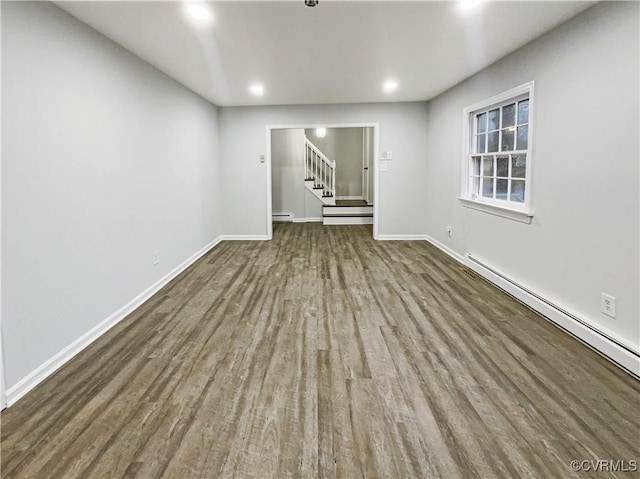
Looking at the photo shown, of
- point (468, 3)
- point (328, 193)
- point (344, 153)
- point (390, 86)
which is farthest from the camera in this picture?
point (344, 153)

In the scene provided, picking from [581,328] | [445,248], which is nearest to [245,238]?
[445,248]

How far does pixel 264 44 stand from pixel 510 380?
314 cm

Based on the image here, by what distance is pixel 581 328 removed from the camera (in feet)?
9.39

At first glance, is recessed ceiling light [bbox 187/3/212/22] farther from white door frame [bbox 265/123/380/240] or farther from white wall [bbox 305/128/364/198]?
white wall [bbox 305/128/364/198]

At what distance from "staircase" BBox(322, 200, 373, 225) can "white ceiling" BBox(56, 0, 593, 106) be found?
13.3 ft

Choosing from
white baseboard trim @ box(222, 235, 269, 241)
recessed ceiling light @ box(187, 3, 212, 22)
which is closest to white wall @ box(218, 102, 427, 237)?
white baseboard trim @ box(222, 235, 269, 241)

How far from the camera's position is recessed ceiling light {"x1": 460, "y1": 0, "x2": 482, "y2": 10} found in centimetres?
262

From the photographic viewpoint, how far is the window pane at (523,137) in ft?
12.3

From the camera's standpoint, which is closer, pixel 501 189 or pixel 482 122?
pixel 501 189

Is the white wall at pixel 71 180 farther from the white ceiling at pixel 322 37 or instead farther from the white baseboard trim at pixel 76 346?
the white ceiling at pixel 322 37

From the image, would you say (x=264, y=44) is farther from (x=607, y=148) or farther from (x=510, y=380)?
(x=510, y=380)

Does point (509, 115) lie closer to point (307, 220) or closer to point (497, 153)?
point (497, 153)

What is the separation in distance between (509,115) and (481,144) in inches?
30.4

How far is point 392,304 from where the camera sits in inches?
145
